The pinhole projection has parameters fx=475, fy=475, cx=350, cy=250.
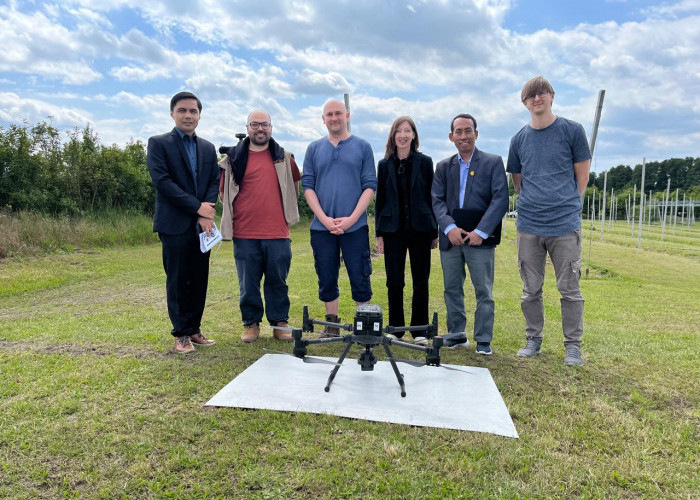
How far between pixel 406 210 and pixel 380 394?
1.91 metres

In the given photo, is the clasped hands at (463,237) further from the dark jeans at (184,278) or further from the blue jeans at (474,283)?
the dark jeans at (184,278)

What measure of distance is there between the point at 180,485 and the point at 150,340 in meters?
2.76

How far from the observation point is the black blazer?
4574 mm

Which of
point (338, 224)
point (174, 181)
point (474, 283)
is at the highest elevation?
point (174, 181)

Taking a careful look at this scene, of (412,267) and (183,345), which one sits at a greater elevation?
(412,267)

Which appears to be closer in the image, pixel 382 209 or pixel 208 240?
pixel 208 240

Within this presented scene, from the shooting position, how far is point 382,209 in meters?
4.68

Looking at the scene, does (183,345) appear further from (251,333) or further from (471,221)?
(471,221)

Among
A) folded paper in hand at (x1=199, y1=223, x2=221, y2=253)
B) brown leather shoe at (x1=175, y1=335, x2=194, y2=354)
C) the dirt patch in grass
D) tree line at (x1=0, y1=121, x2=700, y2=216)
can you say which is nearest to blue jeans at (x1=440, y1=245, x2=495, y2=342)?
folded paper in hand at (x1=199, y1=223, x2=221, y2=253)

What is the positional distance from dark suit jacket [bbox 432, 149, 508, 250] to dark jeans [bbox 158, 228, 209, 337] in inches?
90.5

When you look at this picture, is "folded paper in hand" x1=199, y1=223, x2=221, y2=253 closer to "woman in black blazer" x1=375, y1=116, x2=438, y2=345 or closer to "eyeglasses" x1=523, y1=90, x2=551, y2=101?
"woman in black blazer" x1=375, y1=116, x2=438, y2=345

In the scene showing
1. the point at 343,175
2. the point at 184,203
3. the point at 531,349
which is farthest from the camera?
the point at 343,175

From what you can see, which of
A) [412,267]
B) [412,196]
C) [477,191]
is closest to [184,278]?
[412,267]

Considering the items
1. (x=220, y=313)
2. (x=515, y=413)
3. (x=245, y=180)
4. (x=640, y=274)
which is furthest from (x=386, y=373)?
(x=640, y=274)
